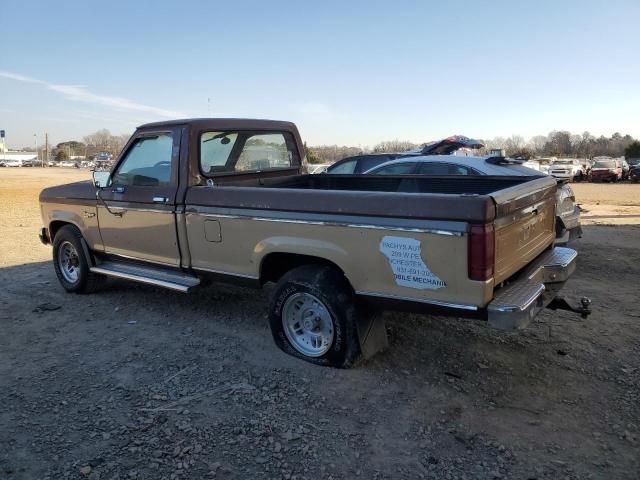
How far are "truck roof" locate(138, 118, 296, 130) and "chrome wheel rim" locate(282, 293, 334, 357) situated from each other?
2.01m

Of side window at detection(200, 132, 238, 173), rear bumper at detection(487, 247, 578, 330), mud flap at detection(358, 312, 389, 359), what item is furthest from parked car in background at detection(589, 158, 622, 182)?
mud flap at detection(358, 312, 389, 359)

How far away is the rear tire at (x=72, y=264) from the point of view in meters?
6.09

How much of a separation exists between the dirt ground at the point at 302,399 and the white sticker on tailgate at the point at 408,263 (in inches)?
33.4

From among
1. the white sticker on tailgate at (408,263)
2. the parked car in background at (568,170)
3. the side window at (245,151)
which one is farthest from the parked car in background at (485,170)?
the parked car in background at (568,170)

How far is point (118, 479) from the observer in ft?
9.34

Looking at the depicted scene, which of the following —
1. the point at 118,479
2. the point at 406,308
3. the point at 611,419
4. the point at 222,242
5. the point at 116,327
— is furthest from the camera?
the point at 116,327

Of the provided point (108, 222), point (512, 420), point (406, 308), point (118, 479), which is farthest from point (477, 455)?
point (108, 222)

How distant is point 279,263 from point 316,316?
1.94 feet

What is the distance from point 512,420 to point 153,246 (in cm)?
356

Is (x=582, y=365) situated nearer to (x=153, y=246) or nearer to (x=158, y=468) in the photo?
(x=158, y=468)

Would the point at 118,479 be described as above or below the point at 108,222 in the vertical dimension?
below

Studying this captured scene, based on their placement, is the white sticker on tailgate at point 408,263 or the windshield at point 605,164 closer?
the white sticker on tailgate at point 408,263

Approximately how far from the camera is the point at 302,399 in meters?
3.66

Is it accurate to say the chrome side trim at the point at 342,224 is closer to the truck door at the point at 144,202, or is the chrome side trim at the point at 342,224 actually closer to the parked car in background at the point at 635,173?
the truck door at the point at 144,202
